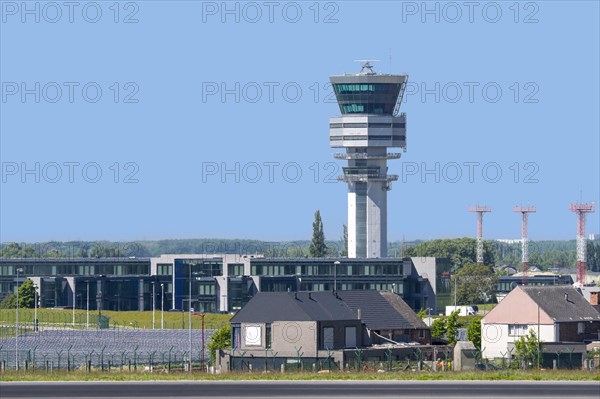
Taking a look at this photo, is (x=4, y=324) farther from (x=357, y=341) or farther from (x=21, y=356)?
(x=357, y=341)

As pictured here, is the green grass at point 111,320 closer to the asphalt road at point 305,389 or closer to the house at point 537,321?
the house at point 537,321

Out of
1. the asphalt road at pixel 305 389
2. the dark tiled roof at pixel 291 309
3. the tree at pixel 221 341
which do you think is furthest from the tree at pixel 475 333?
the asphalt road at pixel 305 389

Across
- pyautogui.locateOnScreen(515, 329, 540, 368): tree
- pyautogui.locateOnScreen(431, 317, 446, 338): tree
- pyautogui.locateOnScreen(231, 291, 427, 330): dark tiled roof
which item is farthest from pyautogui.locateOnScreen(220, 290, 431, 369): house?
pyautogui.locateOnScreen(515, 329, 540, 368): tree

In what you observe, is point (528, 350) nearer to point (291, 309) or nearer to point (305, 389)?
point (291, 309)

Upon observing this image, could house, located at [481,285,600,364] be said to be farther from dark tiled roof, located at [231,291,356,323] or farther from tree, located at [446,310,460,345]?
dark tiled roof, located at [231,291,356,323]

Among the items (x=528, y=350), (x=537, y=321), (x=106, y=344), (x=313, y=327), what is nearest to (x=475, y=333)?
(x=537, y=321)

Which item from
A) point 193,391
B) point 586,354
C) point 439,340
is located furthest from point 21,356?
point 193,391

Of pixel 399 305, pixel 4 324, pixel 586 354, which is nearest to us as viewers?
pixel 586 354
